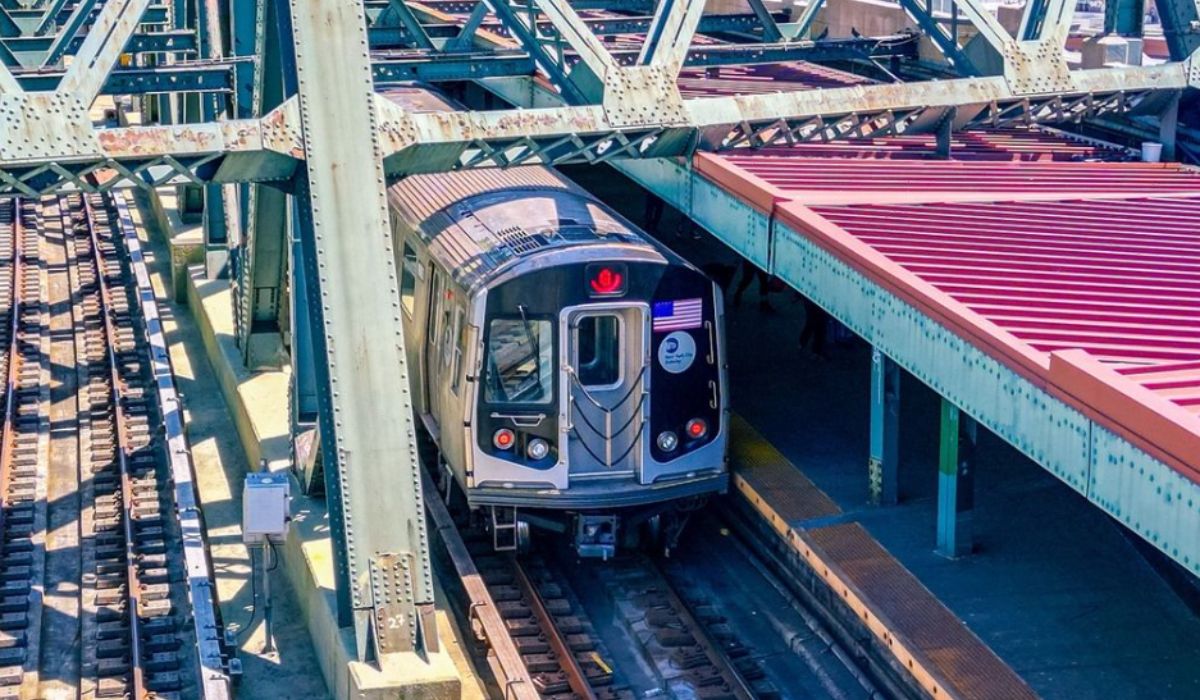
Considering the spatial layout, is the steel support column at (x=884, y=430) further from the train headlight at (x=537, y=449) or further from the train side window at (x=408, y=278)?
the train side window at (x=408, y=278)

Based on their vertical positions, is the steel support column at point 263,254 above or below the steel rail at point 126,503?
above

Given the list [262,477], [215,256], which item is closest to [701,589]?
[262,477]

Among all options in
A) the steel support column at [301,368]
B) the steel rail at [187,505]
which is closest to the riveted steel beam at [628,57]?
the steel support column at [301,368]

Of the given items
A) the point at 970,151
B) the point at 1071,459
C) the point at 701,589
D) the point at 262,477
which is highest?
the point at 970,151

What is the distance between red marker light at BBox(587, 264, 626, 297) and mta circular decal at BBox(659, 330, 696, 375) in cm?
53

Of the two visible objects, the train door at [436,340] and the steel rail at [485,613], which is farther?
the train door at [436,340]

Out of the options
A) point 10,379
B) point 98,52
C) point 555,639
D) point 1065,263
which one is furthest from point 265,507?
point 10,379

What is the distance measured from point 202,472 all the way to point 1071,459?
903cm

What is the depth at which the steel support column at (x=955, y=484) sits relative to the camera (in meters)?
11.5

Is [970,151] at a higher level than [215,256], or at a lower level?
higher

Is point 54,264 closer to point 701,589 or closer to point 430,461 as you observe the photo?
point 430,461

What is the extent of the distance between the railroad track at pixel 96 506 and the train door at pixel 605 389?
2752 millimetres

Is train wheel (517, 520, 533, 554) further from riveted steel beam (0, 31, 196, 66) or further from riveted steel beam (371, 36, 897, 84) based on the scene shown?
Answer: riveted steel beam (0, 31, 196, 66)

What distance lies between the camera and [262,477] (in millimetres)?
11758
